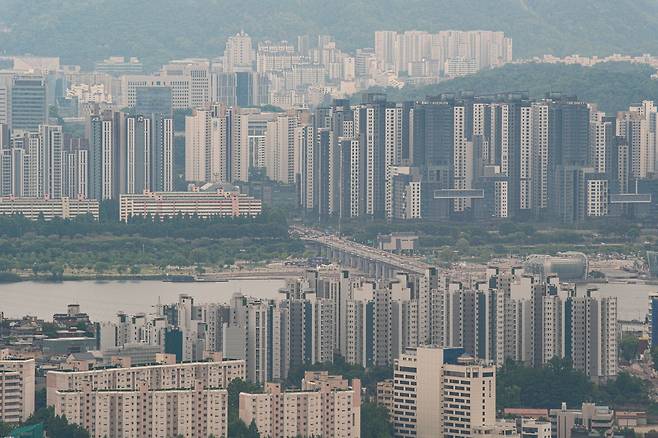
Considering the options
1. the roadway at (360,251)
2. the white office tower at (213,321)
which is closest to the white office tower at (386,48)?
the roadway at (360,251)

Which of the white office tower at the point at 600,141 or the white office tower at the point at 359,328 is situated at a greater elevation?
the white office tower at the point at 600,141

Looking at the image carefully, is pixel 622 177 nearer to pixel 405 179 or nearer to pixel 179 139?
pixel 405 179

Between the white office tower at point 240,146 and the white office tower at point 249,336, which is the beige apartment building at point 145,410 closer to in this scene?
the white office tower at point 249,336

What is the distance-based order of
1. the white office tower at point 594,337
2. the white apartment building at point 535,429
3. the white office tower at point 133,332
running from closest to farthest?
1. the white apartment building at point 535,429
2. the white office tower at point 133,332
3. the white office tower at point 594,337

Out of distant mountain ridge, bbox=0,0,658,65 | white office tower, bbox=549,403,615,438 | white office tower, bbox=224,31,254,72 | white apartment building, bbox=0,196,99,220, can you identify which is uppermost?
distant mountain ridge, bbox=0,0,658,65

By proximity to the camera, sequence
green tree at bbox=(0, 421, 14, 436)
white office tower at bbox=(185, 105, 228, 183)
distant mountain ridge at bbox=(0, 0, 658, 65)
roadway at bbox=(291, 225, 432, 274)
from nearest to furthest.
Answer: green tree at bbox=(0, 421, 14, 436) < roadway at bbox=(291, 225, 432, 274) < white office tower at bbox=(185, 105, 228, 183) < distant mountain ridge at bbox=(0, 0, 658, 65)

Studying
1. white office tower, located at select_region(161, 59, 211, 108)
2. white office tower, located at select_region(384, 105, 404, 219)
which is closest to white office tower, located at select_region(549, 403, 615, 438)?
white office tower, located at select_region(384, 105, 404, 219)

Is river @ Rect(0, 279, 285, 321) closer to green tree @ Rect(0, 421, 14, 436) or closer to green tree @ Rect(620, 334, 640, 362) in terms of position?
green tree @ Rect(620, 334, 640, 362)
